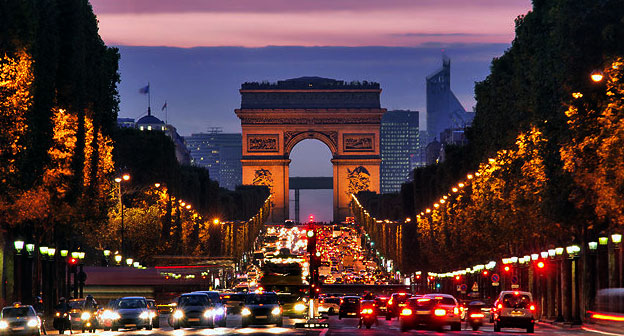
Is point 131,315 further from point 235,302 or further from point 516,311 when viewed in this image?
point 235,302

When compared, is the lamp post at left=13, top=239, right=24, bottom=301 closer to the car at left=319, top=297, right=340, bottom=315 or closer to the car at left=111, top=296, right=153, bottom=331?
the car at left=111, top=296, right=153, bottom=331

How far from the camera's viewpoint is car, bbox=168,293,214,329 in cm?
5394

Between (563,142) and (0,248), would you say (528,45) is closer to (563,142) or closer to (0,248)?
(563,142)

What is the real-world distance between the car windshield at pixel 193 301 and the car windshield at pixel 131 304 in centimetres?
217

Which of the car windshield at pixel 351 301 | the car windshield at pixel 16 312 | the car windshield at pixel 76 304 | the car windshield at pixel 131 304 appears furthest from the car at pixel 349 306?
the car windshield at pixel 16 312

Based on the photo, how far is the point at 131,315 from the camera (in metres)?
54.8

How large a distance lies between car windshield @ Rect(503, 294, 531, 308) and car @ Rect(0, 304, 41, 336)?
18363mm

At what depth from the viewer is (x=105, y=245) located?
104188 millimetres

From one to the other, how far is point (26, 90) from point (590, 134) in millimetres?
22763

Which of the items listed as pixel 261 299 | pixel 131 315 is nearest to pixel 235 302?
pixel 261 299

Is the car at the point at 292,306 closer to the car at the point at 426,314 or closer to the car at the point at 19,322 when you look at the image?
the car at the point at 426,314

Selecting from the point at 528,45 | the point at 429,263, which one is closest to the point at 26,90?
the point at 528,45

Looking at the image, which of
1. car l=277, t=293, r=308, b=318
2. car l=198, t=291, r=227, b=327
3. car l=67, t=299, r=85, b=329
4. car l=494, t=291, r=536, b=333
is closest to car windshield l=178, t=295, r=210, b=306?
car l=198, t=291, r=227, b=327

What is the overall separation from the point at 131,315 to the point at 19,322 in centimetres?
770
